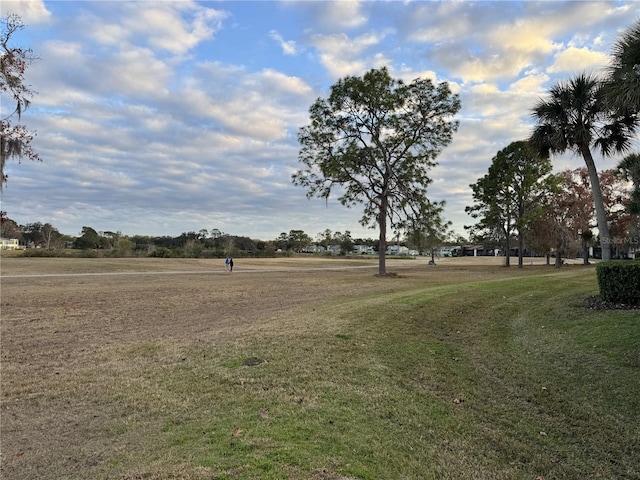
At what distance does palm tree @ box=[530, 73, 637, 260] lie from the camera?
1427cm

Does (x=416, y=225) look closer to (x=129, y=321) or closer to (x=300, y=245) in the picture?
(x=129, y=321)

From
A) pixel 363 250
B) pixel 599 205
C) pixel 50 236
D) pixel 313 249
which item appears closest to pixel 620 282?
pixel 599 205

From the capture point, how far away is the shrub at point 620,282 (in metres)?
10.1

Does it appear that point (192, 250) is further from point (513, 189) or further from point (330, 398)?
point (330, 398)

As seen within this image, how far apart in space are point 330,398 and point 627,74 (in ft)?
31.7

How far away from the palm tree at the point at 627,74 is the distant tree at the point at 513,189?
29130mm

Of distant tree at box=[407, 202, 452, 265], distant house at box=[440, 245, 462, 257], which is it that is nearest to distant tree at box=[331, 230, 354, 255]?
distant house at box=[440, 245, 462, 257]

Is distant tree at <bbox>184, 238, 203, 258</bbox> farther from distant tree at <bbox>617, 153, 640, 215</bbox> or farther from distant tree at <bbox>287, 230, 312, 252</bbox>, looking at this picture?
distant tree at <bbox>617, 153, 640, 215</bbox>

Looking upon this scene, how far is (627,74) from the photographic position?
9.24m

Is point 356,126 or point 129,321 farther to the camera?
point 356,126

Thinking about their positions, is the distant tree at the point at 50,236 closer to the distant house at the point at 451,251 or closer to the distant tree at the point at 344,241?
the distant tree at the point at 344,241

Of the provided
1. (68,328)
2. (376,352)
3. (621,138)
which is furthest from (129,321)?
(621,138)

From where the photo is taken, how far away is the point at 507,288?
15969 mm

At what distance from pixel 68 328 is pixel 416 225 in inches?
867
